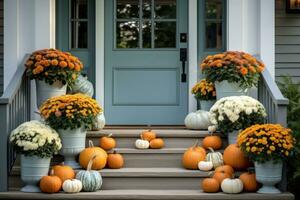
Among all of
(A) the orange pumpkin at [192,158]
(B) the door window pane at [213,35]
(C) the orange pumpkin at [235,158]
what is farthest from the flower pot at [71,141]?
(B) the door window pane at [213,35]

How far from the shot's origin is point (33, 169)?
5543 mm

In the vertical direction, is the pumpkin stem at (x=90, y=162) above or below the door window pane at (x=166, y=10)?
below

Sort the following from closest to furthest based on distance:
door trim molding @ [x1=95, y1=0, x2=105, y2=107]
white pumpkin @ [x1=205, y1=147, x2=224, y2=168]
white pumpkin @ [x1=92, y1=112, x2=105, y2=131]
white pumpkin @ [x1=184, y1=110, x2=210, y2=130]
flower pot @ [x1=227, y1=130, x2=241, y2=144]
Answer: white pumpkin @ [x1=205, y1=147, x2=224, y2=168] → flower pot @ [x1=227, y1=130, x2=241, y2=144] → white pumpkin @ [x1=92, y1=112, x2=105, y2=131] → white pumpkin @ [x1=184, y1=110, x2=210, y2=130] → door trim molding @ [x1=95, y1=0, x2=105, y2=107]

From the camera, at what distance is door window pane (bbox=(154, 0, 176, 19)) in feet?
23.2

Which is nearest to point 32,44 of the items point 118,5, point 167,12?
point 118,5

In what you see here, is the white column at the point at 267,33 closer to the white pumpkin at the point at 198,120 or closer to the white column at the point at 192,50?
the white column at the point at 192,50

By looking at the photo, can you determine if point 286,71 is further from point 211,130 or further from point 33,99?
point 33,99

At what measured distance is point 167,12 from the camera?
7.07 m

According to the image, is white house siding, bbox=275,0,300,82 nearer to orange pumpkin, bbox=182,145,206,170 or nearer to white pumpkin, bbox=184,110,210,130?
white pumpkin, bbox=184,110,210,130

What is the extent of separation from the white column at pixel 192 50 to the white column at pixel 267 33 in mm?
751

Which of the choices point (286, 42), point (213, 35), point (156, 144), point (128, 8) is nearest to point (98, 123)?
point (156, 144)

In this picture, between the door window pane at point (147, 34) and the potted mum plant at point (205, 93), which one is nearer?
the potted mum plant at point (205, 93)

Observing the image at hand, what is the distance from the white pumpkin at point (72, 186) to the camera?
5.44m

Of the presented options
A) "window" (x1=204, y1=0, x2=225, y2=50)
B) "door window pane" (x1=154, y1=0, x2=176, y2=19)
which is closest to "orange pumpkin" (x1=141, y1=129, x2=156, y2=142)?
"window" (x1=204, y1=0, x2=225, y2=50)
